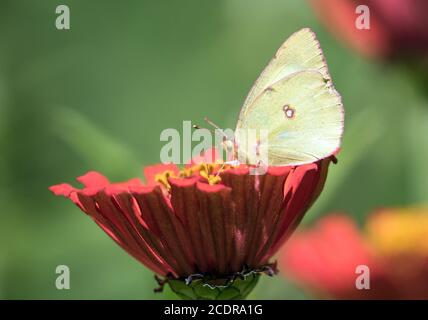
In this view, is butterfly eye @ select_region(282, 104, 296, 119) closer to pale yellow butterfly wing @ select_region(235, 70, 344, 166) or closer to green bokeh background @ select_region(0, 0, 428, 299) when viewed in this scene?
pale yellow butterfly wing @ select_region(235, 70, 344, 166)

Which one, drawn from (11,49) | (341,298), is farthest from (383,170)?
(11,49)

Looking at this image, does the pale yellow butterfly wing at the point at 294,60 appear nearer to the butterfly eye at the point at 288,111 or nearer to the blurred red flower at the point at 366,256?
the butterfly eye at the point at 288,111

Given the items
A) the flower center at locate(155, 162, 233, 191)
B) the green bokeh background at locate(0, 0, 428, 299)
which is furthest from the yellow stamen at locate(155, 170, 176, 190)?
the green bokeh background at locate(0, 0, 428, 299)

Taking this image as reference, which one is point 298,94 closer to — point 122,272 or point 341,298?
point 341,298

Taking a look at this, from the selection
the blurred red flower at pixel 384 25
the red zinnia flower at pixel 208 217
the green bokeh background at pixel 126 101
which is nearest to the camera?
the red zinnia flower at pixel 208 217

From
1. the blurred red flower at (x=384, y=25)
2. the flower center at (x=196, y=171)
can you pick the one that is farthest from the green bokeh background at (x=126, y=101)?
the flower center at (x=196, y=171)

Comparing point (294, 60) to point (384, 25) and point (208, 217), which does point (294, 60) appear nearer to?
point (208, 217)
